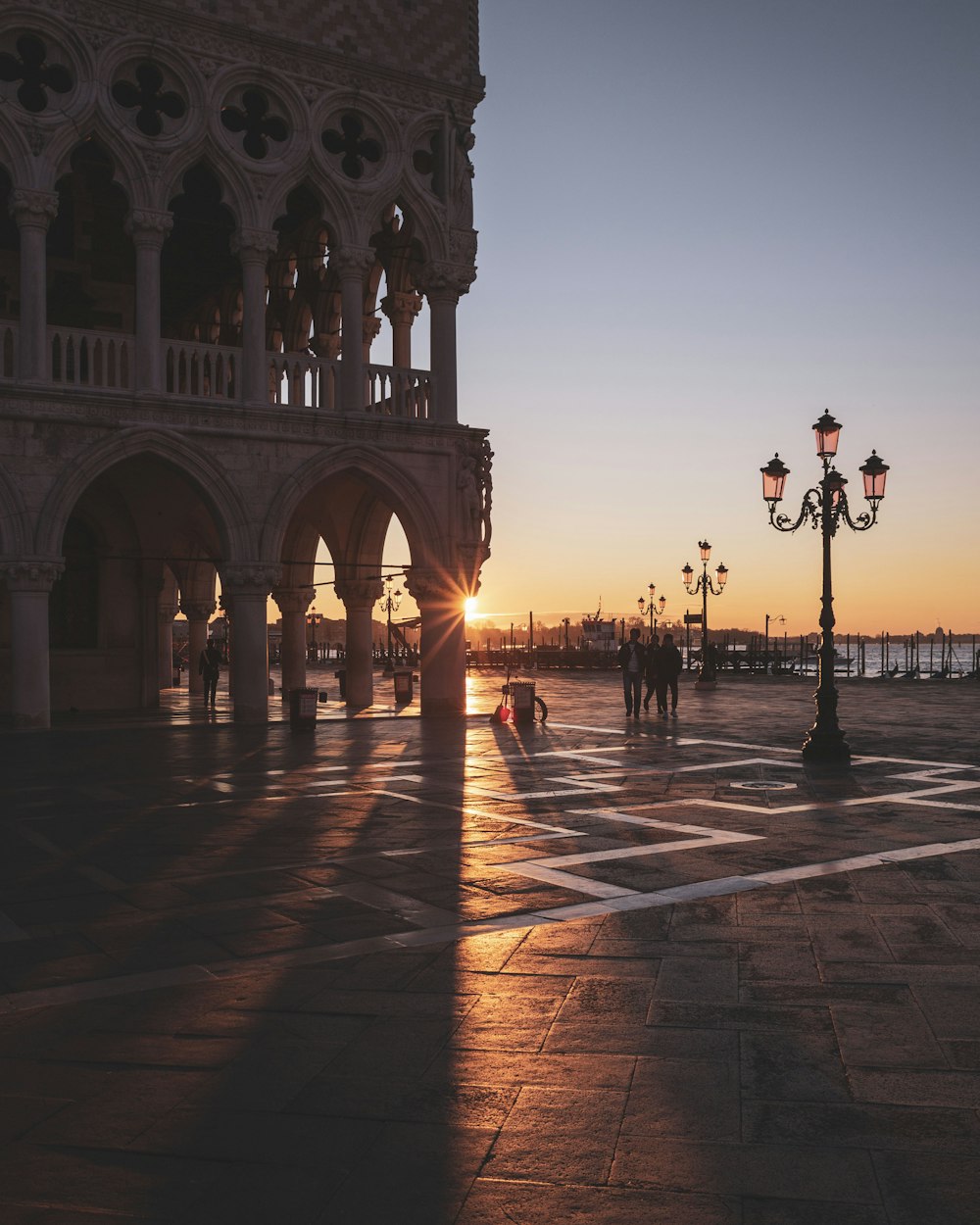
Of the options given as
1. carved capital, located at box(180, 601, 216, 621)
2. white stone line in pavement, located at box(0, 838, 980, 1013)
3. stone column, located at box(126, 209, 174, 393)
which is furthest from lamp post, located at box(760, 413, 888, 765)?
carved capital, located at box(180, 601, 216, 621)

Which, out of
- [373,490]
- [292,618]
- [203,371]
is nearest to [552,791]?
[373,490]

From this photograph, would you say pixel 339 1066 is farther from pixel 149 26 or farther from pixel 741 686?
pixel 741 686

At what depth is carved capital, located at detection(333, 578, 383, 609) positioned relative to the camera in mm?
24953

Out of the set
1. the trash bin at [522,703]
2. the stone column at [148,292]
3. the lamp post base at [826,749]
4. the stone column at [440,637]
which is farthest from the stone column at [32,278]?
the lamp post base at [826,749]

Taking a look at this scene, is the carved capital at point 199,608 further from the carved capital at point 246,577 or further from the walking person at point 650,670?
the walking person at point 650,670

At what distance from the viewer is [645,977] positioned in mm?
5191

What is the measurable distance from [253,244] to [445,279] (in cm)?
383

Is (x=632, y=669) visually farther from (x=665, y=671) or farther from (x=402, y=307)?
(x=402, y=307)

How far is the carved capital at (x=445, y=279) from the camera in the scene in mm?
21734

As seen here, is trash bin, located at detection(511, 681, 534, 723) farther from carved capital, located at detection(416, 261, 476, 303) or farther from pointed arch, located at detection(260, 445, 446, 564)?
carved capital, located at detection(416, 261, 476, 303)

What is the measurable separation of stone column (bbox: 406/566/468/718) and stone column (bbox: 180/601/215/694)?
9.60 m

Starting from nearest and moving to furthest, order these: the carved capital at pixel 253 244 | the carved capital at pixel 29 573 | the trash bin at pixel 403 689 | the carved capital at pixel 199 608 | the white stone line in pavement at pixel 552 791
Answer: the white stone line in pavement at pixel 552 791 → the carved capital at pixel 29 573 → the carved capital at pixel 253 244 → the trash bin at pixel 403 689 → the carved capital at pixel 199 608

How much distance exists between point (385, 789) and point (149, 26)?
47.8 feet

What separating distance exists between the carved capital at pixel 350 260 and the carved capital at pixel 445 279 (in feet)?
4.02
